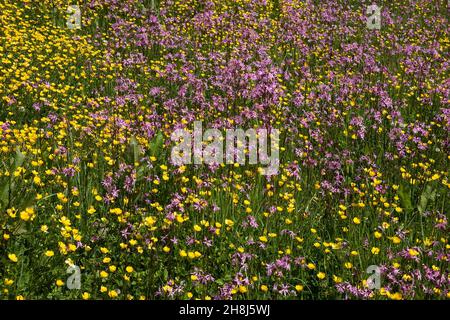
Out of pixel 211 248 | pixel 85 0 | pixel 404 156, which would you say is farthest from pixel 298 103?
pixel 85 0

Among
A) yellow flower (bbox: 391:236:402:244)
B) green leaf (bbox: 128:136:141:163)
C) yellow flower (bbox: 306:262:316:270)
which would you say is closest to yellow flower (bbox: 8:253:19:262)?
green leaf (bbox: 128:136:141:163)

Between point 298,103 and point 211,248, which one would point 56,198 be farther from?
point 298,103

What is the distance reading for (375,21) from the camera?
1082cm

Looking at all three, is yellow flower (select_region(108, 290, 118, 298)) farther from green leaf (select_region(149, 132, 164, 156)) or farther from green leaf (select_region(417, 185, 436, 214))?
green leaf (select_region(417, 185, 436, 214))

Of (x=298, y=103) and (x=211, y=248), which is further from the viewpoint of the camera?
(x=298, y=103)

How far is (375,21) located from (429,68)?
9.28 feet

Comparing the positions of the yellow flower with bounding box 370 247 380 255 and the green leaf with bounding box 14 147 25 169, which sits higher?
the green leaf with bounding box 14 147 25 169

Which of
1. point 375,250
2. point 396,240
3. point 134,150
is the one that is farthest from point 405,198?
point 134,150

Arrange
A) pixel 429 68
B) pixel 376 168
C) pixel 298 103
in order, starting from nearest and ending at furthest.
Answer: pixel 376 168 < pixel 298 103 < pixel 429 68

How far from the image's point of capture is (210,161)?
4.80 metres

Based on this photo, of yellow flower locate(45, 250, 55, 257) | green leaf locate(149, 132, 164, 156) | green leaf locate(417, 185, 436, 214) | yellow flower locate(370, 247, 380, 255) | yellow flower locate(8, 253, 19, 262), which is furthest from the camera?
green leaf locate(149, 132, 164, 156)

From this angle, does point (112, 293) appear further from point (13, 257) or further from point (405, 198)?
point (405, 198)

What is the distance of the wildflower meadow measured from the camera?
3.56 m

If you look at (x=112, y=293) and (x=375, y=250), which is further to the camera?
(x=375, y=250)
